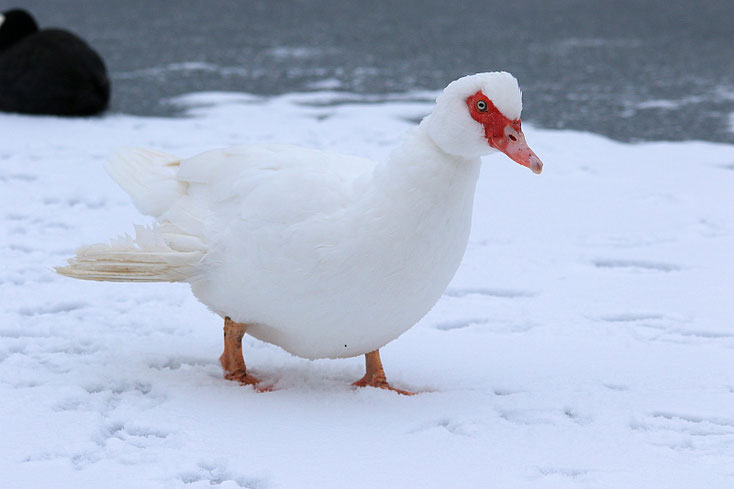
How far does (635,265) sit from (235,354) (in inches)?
90.6

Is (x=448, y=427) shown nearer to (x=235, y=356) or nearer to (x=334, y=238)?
(x=334, y=238)

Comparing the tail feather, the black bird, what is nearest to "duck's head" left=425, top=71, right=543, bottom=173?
the tail feather

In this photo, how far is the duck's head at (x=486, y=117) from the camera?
103 inches

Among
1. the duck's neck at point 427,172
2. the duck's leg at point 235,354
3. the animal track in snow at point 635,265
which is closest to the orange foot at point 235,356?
the duck's leg at point 235,354

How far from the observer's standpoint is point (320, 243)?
8.98 feet

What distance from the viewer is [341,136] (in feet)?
22.7

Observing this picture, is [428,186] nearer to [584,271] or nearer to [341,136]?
[584,271]

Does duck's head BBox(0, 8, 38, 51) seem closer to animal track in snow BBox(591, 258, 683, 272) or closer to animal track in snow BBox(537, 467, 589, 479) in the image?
animal track in snow BBox(591, 258, 683, 272)

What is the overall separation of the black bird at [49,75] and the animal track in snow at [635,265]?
466 cm

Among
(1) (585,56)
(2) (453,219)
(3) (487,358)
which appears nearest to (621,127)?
(1) (585,56)

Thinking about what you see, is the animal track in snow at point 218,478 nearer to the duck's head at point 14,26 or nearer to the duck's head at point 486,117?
the duck's head at point 486,117

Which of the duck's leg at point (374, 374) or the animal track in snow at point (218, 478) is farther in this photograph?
the duck's leg at point (374, 374)

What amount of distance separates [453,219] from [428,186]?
5.2 inches

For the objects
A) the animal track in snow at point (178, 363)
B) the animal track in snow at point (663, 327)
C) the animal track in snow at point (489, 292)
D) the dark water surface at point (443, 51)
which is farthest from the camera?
the dark water surface at point (443, 51)
